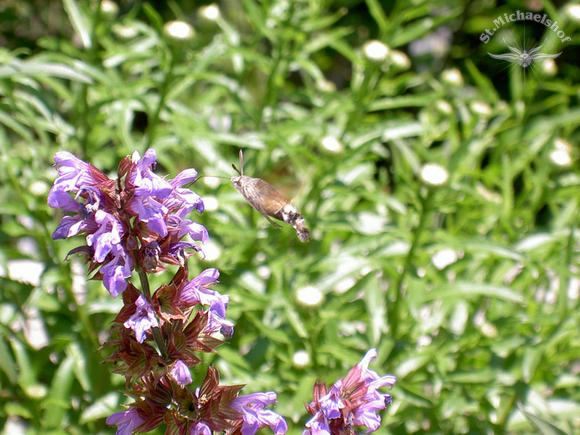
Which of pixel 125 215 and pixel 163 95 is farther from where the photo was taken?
pixel 163 95

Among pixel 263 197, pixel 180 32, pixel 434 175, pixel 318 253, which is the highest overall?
pixel 263 197

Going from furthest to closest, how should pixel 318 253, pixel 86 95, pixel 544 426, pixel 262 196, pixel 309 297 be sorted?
pixel 318 253, pixel 86 95, pixel 309 297, pixel 544 426, pixel 262 196

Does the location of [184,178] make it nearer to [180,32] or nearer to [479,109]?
[180,32]

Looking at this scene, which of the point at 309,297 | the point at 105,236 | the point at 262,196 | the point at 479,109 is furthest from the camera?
the point at 479,109

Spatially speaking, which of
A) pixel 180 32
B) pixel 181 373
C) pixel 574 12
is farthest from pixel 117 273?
pixel 574 12

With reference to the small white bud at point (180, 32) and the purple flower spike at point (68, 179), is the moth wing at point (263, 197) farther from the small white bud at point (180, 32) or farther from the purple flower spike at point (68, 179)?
the small white bud at point (180, 32)

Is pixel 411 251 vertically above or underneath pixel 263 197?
underneath

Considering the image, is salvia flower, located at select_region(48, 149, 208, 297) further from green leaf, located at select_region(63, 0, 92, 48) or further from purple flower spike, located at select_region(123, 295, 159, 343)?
green leaf, located at select_region(63, 0, 92, 48)
